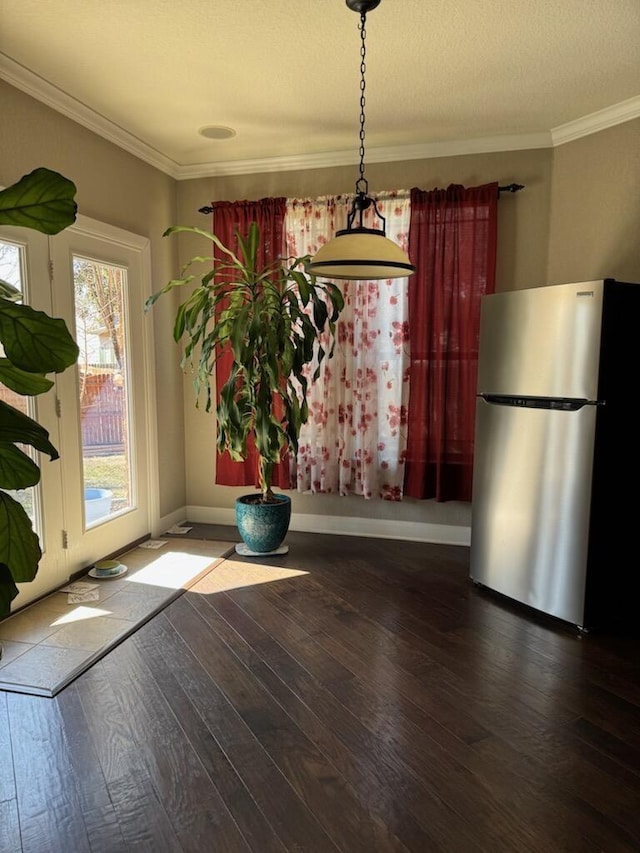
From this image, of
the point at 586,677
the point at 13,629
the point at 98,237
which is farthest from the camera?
the point at 98,237

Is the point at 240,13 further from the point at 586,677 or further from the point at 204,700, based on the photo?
Result: the point at 586,677

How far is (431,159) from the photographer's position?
155 inches

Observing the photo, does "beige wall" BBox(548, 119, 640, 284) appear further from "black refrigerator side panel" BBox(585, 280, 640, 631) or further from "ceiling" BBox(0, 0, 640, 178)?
"black refrigerator side panel" BBox(585, 280, 640, 631)

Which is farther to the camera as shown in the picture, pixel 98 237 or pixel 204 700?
pixel 98 237

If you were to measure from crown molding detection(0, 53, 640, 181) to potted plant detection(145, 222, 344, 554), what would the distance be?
2.35ft

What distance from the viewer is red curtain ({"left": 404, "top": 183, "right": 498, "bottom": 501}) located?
12.5 feet

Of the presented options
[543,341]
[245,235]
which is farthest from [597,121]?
[245,235]

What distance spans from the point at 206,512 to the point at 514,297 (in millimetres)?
2859

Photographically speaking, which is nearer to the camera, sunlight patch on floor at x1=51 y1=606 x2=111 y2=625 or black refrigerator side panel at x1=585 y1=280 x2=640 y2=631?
black refrigerator side panel at x1=585 y1=280 x2=640 y2=631

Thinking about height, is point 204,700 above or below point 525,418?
below

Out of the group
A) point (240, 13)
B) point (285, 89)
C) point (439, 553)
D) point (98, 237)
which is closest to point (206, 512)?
point (439, 553)

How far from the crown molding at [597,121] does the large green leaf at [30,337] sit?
3506mm

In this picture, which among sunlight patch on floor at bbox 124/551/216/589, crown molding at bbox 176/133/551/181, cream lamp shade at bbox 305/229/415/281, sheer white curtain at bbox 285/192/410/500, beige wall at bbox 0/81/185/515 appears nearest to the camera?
cream lamp shade at bbox 305/229/415/281

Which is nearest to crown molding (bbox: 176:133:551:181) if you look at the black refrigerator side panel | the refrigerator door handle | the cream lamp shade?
the black refrigerator side panel
